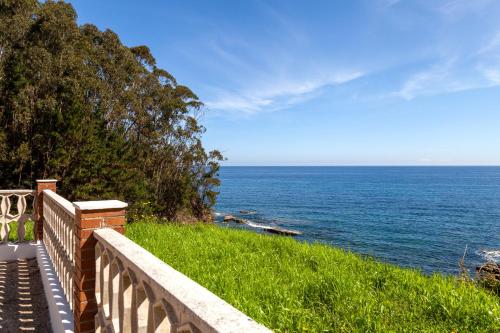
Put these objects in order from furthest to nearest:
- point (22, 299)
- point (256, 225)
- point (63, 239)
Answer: point (256, 225) < point (22, 299) < point (63, 239)

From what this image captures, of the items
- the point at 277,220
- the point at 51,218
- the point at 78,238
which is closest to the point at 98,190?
the point at 51,218

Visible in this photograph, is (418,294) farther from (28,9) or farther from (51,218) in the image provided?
(28,9)

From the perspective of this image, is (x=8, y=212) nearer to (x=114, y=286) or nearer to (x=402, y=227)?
(x=114, y=286)

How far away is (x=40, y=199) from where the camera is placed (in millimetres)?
6027

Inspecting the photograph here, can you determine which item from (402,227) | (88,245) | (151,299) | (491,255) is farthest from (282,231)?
(151,299)

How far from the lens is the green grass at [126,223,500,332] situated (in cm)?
415

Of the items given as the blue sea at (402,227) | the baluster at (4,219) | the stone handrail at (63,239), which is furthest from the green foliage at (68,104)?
the blue sea at (402,227)

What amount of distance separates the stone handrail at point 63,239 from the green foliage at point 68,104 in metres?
13.6

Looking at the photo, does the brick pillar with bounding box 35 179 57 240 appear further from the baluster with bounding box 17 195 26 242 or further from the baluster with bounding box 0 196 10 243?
the baluster with bounding box 0 196 10 243

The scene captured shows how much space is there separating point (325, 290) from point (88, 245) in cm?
381

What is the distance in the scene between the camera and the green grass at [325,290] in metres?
4.15

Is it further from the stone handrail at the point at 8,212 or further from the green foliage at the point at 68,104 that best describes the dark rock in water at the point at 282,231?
the stone handrail at the point at 8,212

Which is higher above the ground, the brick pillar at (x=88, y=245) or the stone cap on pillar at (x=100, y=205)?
the stone cap on pillar at (x=100, y=205)

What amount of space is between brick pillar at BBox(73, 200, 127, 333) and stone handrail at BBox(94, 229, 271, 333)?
0.09 m
